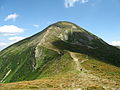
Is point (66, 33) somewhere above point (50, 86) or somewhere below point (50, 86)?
above

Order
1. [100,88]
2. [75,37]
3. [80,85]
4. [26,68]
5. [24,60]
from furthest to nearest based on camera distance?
[75,37]
[24,60]
[26,68]
[80,85]
[100,88]

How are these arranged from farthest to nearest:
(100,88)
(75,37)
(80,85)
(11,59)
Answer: (75,37)
(11,59)
(80,85)
(100,88)

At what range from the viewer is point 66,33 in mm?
198875

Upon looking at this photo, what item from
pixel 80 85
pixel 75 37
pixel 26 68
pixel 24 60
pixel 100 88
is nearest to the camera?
pixel 100 88

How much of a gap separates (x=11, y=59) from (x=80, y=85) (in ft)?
468

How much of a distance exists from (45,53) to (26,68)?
20.4 metres

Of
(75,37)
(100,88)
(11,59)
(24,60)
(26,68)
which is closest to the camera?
(100,88)

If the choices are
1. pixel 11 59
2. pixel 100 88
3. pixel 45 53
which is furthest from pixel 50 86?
pixel 11 59

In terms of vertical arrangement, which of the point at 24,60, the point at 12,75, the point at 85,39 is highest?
the point at 85,39

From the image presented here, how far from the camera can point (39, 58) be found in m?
135

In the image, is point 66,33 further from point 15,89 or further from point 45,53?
point 15,89

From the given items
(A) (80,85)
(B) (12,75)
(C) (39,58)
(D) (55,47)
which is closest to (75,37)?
(D) (55,47)

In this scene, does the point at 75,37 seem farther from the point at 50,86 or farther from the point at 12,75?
the point at 50,86

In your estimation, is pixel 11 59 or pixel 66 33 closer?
pixel 11 59
